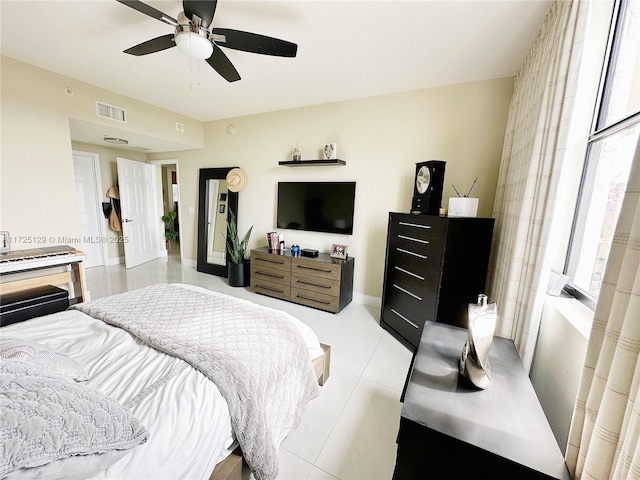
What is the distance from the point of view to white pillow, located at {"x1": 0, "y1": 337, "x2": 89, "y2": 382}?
903mm

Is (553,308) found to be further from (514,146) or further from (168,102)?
(168,102)

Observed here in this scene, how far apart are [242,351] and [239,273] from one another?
2633 mm

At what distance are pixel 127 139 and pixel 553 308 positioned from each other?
5.04 meters

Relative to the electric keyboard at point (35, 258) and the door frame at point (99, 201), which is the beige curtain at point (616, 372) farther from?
the door frame at point (99, 201)

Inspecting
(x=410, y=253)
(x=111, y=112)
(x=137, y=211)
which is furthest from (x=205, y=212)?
(x=410, y=253)

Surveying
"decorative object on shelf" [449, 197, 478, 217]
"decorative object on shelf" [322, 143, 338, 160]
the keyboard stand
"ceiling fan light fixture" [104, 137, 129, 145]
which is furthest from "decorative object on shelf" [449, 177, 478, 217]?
"ceiling fan light fixture" [104, 137, 129, 145]

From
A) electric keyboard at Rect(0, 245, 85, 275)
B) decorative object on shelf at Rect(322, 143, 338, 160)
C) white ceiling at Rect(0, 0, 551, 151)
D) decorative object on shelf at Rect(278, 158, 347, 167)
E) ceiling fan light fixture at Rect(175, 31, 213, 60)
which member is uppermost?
white ceiling at Rect(0, 0, 551, 151)

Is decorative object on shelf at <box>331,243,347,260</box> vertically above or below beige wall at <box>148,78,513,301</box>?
below

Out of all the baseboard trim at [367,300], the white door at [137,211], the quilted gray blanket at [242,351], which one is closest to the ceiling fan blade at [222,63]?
the quilted gray blanket at [242,351]

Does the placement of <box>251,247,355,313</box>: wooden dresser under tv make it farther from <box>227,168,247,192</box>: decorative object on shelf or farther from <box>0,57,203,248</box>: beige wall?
<box>0,57,203,248</box>: beige wall

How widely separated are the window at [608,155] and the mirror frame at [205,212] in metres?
3.83

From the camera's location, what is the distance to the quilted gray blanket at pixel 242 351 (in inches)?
40.5

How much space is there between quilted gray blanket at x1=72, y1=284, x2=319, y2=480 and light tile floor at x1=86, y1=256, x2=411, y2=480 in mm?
192

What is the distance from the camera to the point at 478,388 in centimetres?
99
